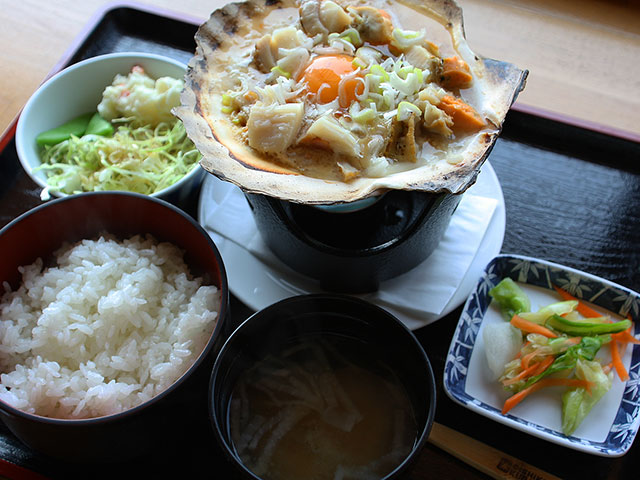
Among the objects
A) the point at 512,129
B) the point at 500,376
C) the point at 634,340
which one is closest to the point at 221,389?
the point at 500,376

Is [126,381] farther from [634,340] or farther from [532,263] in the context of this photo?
[634,340]

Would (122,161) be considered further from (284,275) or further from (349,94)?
(349,94)

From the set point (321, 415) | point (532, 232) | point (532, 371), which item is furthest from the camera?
point (532, 232)

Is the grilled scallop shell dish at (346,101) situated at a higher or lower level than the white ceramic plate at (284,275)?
higher

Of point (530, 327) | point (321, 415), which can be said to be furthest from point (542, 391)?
point (321, 415)

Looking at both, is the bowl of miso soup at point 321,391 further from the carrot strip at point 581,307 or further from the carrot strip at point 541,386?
the carrot strip at point 581,307

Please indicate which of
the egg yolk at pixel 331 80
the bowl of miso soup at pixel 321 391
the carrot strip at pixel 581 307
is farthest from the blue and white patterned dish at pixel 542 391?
the egg yolk at pixel 331 80
